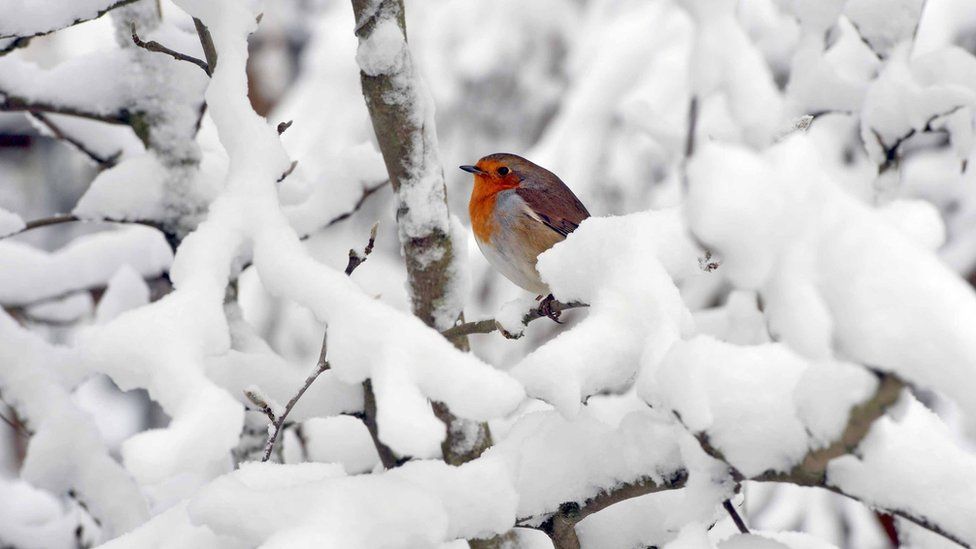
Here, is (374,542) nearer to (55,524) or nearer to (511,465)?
(511,465)

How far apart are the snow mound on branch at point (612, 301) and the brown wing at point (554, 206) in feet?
6.13

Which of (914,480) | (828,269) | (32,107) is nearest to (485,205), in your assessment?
(32,107)

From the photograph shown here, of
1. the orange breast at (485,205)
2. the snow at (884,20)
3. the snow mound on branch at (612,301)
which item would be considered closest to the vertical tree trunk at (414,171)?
the snow mound on branch at (612,301)

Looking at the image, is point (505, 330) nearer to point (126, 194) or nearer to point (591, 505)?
point (591, 505)

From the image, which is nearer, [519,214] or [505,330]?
[505,330]

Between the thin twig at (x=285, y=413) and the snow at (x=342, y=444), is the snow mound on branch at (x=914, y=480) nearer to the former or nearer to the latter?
the thin twig at (x=285, y=413)

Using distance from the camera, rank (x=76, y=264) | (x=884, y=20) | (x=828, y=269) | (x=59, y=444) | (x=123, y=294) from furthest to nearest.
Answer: (x=76, y=264) < (x=123, y=294) < (x=884, y=20) < (x=59, y=444) < (x=828, y=269)

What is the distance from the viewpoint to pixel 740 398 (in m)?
1.20

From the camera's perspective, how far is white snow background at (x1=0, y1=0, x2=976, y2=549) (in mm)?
906

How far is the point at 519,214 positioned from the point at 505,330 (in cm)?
162

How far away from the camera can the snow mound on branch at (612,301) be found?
4.16 feet

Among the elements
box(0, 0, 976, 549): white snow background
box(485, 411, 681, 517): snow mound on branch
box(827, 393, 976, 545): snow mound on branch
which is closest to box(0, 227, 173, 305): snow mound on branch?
box(0, 0, 976, 549): white snow background

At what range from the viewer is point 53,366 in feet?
7.76

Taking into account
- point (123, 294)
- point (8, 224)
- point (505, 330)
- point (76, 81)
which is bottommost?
point (505, 330)
